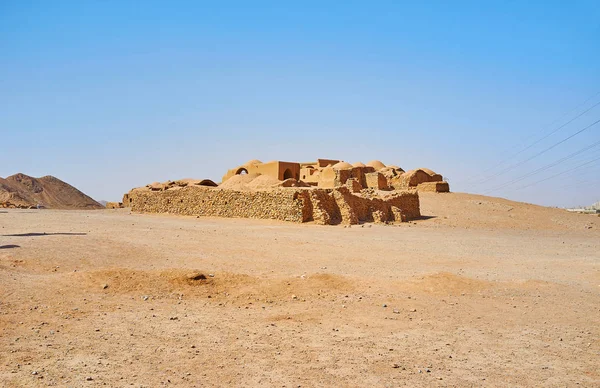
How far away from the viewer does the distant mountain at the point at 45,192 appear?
46.4 m

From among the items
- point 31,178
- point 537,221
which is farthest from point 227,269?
point 31,178

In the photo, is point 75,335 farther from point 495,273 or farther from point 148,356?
point 495,273

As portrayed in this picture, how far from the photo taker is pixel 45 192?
5084 centimetres

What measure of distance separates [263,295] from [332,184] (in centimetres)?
2956

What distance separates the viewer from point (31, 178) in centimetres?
5253

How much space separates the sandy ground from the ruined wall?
8.38 metres

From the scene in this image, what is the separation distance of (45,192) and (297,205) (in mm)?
40180

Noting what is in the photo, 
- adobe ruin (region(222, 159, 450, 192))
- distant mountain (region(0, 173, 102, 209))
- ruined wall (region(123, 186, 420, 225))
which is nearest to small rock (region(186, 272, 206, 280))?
ruined wall (region(123, 186, 420, 225))

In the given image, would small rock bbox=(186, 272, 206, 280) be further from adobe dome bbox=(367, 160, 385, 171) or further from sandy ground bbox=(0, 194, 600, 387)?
adobe dome bbox=(367, 160, 385, 171)

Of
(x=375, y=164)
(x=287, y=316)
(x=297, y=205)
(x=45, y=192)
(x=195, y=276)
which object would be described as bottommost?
(x=287, y=316)

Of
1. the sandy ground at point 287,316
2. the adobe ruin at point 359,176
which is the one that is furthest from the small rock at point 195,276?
the adobe ruin at point 359,176

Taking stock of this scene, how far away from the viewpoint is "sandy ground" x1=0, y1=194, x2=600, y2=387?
4773mm

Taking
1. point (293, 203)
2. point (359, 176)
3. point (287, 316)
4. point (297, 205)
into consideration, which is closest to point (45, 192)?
point (359, 176)

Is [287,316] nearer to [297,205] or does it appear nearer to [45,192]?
[297,205]
